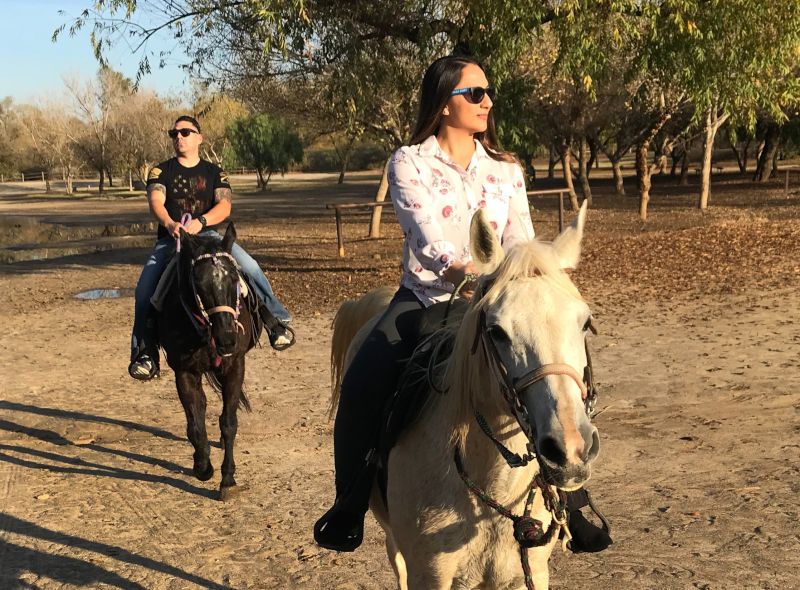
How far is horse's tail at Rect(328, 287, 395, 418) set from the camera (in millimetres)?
4988

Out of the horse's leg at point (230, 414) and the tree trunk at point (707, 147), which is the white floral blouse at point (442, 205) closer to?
the horse's leg at point (230, 414)

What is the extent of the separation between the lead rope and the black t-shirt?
520 centimetres

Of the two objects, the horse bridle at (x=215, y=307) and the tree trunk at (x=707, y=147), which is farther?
the tree trunk at (x=707, y=147)

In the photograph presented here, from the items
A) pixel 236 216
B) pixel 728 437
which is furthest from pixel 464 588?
pixel 236 216

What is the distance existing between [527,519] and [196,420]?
466 centimetres

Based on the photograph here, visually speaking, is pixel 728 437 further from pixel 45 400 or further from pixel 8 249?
pixel 8 249

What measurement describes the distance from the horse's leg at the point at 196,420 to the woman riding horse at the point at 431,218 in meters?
3.46

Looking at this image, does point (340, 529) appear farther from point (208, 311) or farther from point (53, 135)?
point (53, 135)

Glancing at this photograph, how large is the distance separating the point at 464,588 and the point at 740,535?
2.78 m

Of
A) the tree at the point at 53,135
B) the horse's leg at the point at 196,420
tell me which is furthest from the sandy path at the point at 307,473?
the tree at the point at 53,135

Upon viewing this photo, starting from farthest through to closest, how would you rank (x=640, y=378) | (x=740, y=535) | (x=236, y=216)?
(x=236, y=216), (x=640, y=378), (x=740, y=535)

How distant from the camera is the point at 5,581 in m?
5.08

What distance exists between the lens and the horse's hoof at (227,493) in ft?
21.0

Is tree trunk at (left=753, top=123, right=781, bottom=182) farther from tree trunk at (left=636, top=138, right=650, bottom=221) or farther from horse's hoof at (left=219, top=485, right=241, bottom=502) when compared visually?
horse's hoof at (left=219, top=485, right=241, bottom=502)
